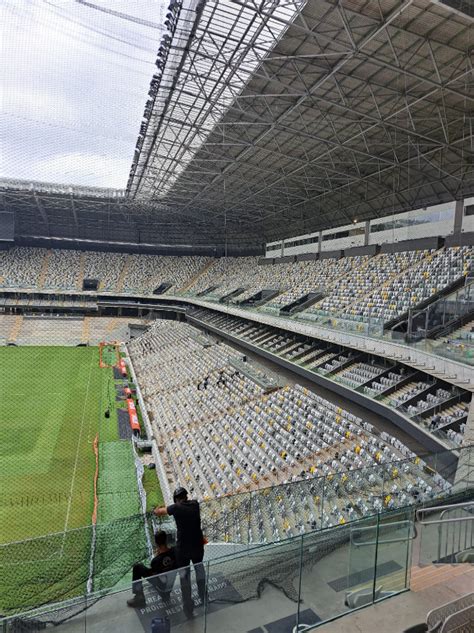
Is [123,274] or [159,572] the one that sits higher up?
[123,274]

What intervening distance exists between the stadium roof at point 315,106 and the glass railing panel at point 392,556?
34.8ft

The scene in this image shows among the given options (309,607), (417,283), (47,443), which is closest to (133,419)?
(47,443)

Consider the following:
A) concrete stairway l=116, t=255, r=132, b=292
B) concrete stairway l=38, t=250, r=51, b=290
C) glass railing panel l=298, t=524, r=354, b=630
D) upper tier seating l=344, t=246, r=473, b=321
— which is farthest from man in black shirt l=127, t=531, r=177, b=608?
concrete stairway l=116, t=255, r=132, b=292

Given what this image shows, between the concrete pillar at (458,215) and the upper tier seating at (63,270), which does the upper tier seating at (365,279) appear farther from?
the upper tier seating at (63,270)

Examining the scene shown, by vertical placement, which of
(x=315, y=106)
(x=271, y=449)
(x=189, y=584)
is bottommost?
(x=271, y=449)

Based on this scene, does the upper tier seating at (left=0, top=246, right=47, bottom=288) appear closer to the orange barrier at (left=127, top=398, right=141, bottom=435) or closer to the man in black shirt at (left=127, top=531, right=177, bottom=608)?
the orange barrier at (left=127, top=398, right=141, bottom=435)

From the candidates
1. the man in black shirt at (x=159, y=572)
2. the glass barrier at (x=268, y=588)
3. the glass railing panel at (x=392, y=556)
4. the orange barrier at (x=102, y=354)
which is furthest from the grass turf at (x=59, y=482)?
the glass railing panel at (x=392, y=556)

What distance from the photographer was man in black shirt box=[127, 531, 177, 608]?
123 inches

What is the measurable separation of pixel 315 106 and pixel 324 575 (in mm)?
16849

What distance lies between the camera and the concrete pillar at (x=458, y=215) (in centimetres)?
2245

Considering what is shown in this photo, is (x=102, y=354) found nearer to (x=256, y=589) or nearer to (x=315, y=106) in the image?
(x=315, y=106)

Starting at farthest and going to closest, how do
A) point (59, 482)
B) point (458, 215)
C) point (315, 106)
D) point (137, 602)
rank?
point (458, 215)
point (315, 106)
point (59, 482)
point (137, 602)

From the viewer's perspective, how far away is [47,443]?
710 inches

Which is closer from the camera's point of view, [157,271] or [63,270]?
[63,270]
